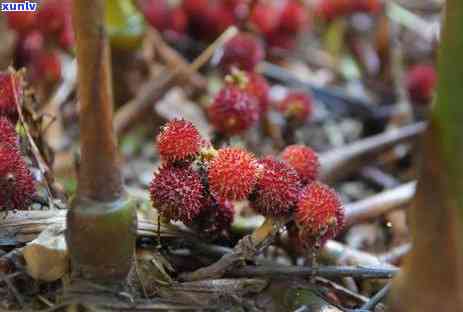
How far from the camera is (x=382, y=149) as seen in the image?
5.72 ft

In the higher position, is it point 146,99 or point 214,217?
point 146,99

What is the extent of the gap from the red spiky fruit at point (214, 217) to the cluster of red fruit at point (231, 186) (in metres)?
0.03

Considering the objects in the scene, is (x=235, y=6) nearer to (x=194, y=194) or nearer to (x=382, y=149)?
(x=382, y=149)

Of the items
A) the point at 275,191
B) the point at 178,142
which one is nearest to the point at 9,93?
the point at 178,142

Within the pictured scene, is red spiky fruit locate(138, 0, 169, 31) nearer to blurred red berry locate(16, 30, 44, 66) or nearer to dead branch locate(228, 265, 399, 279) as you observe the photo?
blurred red berry locate(16, 30, 44, 66)

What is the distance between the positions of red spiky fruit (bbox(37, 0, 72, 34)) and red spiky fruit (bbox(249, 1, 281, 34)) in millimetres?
516

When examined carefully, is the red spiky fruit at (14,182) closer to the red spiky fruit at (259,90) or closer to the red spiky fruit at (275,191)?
the red spiky fruit at (275,191)

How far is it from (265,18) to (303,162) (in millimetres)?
1000

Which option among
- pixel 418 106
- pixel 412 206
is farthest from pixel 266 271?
pixel 418 106

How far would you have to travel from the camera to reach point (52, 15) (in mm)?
1575

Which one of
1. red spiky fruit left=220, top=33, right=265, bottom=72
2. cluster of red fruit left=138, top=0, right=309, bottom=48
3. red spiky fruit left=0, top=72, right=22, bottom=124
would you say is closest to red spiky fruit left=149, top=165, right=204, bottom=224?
red spiky fruit left=0, top=72, right=22, bottom=124

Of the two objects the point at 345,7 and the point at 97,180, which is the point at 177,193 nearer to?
the point at 97,180

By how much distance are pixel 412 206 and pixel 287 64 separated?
153 centimetres

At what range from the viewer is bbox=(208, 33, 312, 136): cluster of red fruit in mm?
1190
